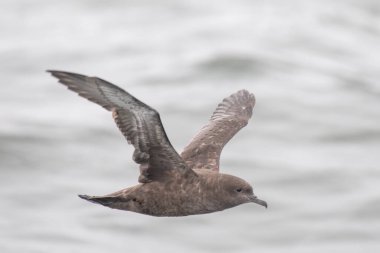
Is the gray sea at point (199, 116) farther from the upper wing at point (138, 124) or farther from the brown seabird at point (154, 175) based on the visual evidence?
the upper wing at point (138, 124)

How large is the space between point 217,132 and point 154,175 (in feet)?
6.88

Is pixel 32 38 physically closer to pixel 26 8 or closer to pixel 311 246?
pixel 26 8

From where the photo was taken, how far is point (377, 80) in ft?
109

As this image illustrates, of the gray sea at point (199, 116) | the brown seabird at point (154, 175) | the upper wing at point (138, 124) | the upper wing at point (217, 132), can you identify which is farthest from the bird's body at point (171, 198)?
the gray sea at point (199, 116)

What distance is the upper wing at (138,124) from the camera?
12.0 metres

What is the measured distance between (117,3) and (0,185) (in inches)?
524

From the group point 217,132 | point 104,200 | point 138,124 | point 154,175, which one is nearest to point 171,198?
point 154,175

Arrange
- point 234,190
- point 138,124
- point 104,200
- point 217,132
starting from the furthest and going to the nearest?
point 217,132
point 234,190
point 104,200
point 138,124

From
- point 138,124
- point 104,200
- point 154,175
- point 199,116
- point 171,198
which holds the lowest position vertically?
point 104,200

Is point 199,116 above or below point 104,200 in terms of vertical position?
above

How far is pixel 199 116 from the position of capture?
99.5 ft

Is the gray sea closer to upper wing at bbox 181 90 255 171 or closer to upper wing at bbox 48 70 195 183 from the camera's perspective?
upper wing at bbox 181 90 255 171

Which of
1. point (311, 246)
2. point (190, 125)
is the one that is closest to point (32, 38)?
point (190, 125)

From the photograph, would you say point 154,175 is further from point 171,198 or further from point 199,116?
point 199,116
